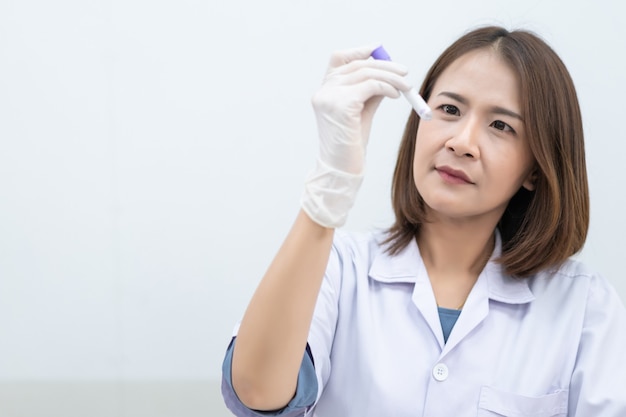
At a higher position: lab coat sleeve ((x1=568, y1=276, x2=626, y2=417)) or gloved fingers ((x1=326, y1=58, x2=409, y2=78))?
gloved fingers ((x1=326, y1=58, x2=409, y2=78))

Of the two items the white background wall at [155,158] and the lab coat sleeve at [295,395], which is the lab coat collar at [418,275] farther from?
the white background wall at [155,158]

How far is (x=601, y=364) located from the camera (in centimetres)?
121

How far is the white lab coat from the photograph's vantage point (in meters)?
1.17

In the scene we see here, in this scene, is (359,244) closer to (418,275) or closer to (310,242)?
(418,275)

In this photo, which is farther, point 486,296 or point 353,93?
point 486,296

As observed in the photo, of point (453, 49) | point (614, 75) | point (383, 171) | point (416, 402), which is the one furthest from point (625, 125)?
point (416, 402)

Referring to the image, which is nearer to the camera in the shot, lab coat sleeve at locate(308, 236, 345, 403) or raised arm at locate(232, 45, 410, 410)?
raised arm at locate(232, 45, 410, 410)

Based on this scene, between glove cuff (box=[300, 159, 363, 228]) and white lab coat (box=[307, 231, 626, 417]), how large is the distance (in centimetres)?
24

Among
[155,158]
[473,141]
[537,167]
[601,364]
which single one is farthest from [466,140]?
[155,158]

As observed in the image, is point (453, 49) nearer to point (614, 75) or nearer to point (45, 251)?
point (614, 75)

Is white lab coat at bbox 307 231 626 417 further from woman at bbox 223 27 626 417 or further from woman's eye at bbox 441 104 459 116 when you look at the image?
woman's eye at bbox 441 104 459 116

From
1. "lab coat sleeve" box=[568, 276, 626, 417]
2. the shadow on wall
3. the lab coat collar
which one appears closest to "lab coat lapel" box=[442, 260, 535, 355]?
the lab coat collar

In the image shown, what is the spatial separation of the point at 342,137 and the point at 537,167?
472mm

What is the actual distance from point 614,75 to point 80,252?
1.27 metres
